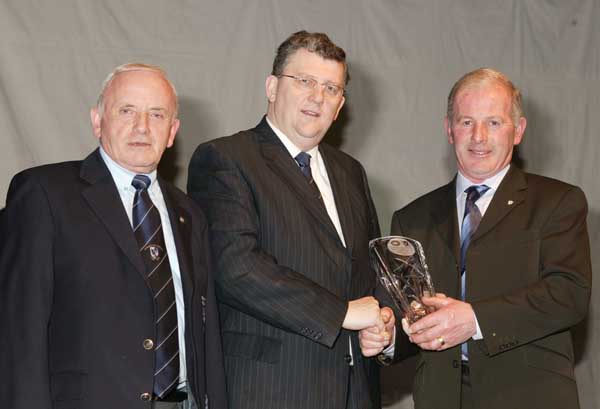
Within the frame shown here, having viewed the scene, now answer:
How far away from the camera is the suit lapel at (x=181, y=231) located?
9.31 ft

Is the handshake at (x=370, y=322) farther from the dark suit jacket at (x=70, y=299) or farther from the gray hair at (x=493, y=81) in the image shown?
the gray hair at (x=493, y=81)

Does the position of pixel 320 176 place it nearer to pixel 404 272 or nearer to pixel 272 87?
pixel 272 87

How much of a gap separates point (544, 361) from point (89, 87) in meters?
2.33

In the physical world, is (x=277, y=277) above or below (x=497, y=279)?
above

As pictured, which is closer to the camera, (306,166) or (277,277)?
(277,277)

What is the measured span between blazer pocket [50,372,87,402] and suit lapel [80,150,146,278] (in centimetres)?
36

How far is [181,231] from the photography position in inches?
114

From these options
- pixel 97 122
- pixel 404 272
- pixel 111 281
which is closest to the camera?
pixel 111 281

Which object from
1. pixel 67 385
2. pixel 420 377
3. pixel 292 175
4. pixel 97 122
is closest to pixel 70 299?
pixel 67 385

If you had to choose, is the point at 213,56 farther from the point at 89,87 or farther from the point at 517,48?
the point at 517,48

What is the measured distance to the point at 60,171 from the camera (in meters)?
2.70

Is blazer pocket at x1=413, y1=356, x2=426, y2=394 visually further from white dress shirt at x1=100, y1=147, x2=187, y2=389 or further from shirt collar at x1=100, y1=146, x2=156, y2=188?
shirt collar at x1=100, y1=146, x2=156, y2=188

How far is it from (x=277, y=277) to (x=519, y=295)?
92 cm

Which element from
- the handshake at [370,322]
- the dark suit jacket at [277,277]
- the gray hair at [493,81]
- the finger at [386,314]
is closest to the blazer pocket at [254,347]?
the dark suit jacket at [277,277]
